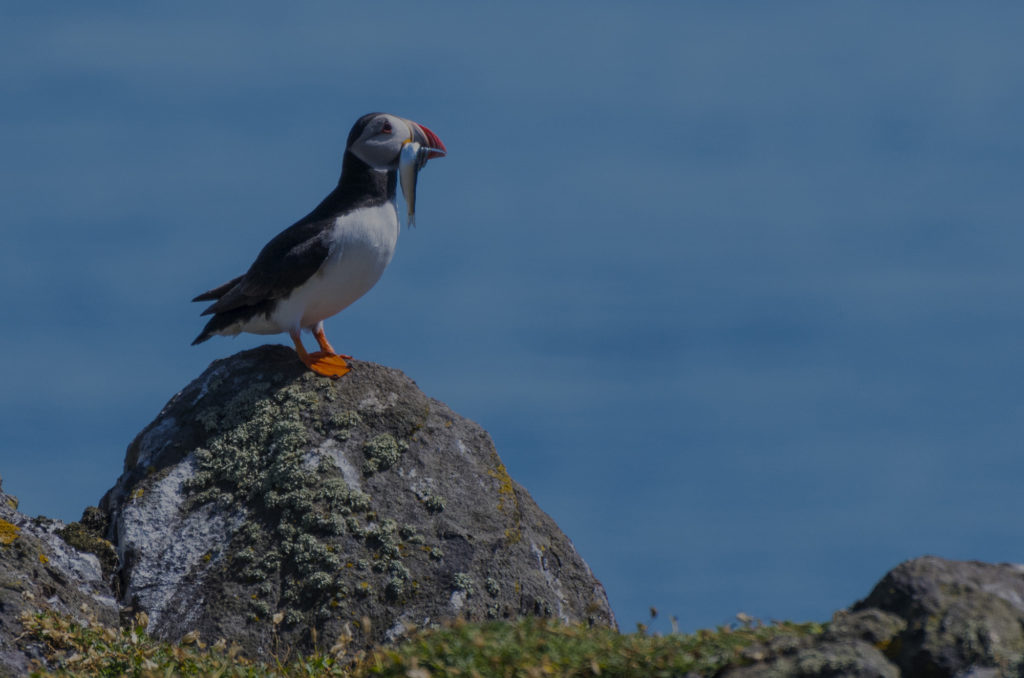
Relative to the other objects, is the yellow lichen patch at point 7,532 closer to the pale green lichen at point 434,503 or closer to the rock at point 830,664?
the pale green lichen at point 434,503

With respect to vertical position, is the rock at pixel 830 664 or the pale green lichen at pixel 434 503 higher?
the pale green lichen at pixel 434 503

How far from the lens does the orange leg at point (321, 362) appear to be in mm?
10219

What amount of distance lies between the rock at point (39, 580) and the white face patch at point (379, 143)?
423 centimetres

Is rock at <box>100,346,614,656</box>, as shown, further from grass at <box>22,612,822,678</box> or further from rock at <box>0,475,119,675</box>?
grass at <box>22,612,822,678</box>

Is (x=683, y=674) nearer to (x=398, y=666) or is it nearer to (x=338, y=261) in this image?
(x=398, y=666)

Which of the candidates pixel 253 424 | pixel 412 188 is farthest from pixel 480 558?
pixel 412 188

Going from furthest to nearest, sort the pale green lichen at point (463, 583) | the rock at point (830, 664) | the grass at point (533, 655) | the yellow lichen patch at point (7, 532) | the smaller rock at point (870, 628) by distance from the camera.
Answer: the pale green lichen at point (463, 583), the yellow lichen patch at point (7, 532), the grass at point (533, 655), the smaller rock at point (870, 628), the rock at point (830, 664)

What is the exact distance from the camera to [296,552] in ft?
29.9

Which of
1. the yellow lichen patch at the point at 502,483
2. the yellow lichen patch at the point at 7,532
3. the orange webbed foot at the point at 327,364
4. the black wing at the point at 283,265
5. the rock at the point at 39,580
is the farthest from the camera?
the black wing at the point at 283,265

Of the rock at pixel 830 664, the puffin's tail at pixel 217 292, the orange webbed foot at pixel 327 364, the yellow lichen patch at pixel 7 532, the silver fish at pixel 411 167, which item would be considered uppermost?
the silver fish at pixel 411 167

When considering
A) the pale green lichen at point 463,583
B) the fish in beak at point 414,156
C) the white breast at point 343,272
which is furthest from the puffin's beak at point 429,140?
the pale green lichen at point 463,583

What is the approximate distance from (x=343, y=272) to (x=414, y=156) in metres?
1.38

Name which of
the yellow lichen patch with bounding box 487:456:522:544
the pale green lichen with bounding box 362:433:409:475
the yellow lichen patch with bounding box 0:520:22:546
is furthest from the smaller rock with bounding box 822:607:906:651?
the yellow lichen patch with bounding box 0:520:22:546

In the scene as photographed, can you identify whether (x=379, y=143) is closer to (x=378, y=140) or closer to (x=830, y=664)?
(x=378, y=140)
